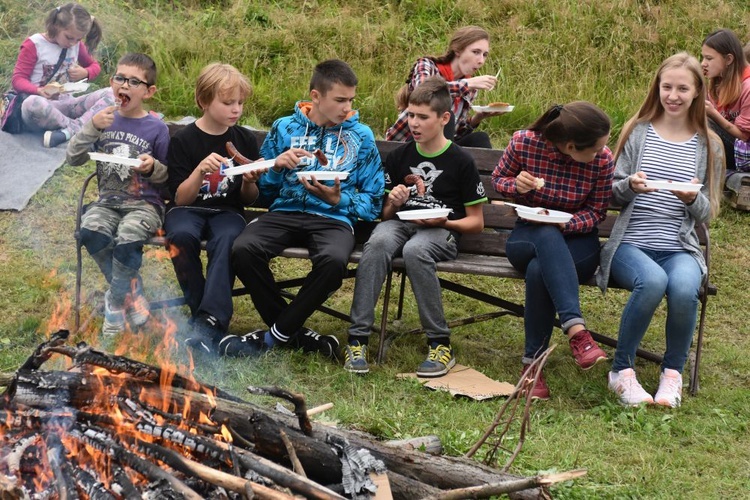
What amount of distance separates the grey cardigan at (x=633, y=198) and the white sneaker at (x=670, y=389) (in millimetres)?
549

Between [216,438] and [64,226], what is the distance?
452 centimetres

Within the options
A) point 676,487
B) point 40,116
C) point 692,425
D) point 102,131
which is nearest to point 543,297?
point 692,425

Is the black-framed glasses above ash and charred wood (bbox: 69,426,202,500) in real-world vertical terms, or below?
above

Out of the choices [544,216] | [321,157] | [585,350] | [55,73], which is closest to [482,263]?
[544,216]

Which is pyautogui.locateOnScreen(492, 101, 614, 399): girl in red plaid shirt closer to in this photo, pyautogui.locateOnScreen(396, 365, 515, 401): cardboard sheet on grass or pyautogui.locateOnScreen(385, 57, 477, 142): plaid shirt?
pyautogui.locateOnScreen(396, 365, 515, 401): cardboard sheet on grass

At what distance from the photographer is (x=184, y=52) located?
32.2 feet

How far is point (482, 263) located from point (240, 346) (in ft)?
4.66

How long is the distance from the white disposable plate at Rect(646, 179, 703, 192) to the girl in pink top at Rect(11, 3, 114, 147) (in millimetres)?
4693

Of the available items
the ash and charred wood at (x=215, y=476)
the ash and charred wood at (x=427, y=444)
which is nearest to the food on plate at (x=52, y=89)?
the ash and charred wood at (x=427, y=444)

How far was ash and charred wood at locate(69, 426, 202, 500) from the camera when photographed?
118 inches

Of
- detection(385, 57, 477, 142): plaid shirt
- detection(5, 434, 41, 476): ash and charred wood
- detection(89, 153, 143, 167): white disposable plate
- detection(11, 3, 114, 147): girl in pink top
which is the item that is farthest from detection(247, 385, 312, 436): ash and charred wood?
detection(11, 3, 114, 147): girl in pink top

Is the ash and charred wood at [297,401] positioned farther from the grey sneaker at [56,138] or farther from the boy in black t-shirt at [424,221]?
the grey sneaker at [56,138]

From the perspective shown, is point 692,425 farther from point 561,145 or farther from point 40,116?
point 40,116

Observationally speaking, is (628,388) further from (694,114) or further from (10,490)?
(10,490)
